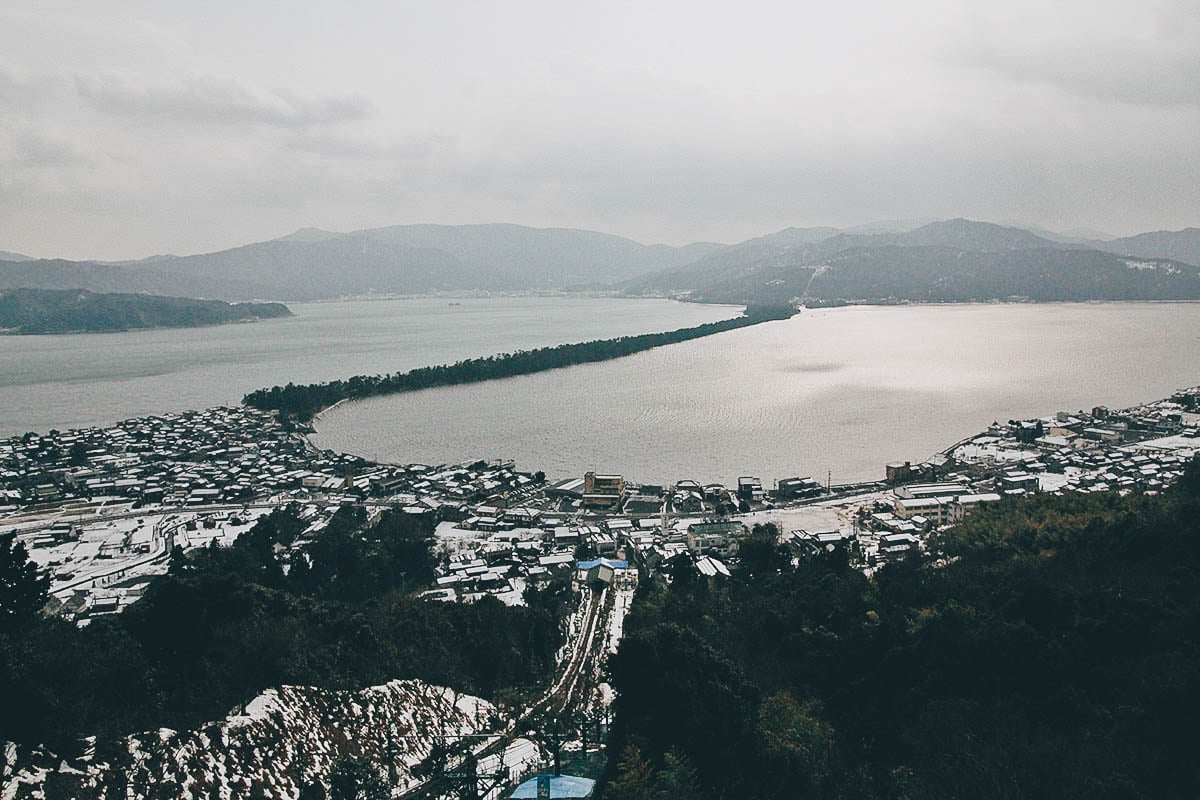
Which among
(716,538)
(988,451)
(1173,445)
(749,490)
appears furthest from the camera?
(988,451)

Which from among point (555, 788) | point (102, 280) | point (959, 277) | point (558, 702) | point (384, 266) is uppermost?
point (384, 266)

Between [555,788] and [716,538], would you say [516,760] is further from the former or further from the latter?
[716,538]

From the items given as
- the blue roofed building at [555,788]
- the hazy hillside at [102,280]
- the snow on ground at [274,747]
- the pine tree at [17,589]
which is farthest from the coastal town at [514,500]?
the hazy hillside at [102,280]

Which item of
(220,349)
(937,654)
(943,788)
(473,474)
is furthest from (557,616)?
(220,349)

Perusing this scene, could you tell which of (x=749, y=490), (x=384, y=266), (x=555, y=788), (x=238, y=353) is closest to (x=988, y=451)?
(x=749, y=490)

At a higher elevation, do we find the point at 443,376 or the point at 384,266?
the point at 384,266

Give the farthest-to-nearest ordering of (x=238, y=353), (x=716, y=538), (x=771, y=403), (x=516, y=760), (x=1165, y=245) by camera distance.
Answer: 1. (x=1165, y=245)
2. (x=238, y=353)
3. (x=771, y=403)
4. (x=716, y=538)
5. (x=516, y=760)

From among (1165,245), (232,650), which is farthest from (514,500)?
(1165,245)

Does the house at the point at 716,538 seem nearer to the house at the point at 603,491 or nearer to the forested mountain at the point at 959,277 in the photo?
the house at the point at 603,491

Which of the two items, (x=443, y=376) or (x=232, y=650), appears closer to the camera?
(x=232, y=650)
